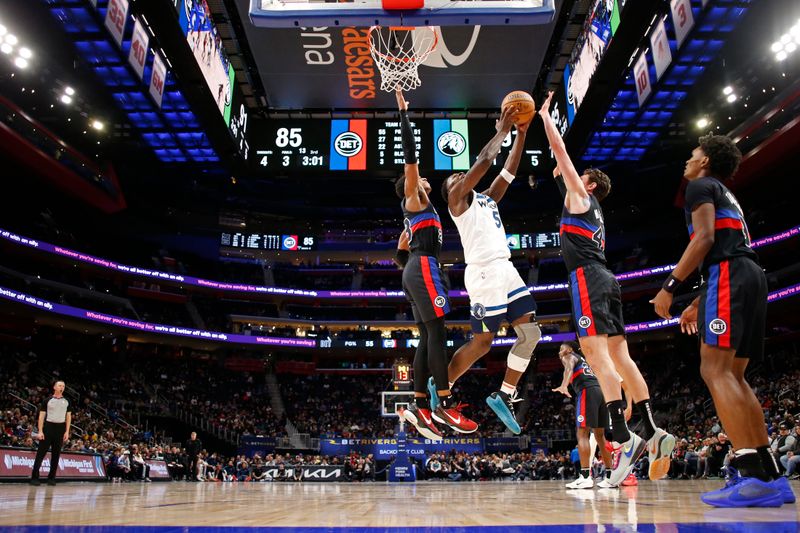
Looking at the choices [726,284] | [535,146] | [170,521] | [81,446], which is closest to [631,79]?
[535,146]

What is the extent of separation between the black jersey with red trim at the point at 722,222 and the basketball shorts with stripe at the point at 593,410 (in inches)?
162

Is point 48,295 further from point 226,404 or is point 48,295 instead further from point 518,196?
point 518,196

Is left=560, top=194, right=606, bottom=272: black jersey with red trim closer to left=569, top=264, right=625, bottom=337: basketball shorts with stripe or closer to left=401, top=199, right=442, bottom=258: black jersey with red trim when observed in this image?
left=569, top=264, right=625, bottom=337: basketball shorts with stripe

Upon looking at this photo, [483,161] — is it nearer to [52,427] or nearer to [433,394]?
[433,394]

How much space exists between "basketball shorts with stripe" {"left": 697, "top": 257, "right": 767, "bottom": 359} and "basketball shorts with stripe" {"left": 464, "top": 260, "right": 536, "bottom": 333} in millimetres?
1618

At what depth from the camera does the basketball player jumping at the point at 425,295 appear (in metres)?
4.73

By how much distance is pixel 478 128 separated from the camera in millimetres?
16859

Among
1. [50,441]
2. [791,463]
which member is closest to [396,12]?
[50,441]

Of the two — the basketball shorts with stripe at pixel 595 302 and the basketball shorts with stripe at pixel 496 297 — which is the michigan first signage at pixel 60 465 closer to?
the basketball shorts with stripe at pixel 496 297

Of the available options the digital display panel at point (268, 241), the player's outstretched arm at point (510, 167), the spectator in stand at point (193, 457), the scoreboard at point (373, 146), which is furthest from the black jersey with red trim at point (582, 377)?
the digital display panel at point (268, 241)

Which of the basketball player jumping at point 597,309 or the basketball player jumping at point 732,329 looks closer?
the basketball player jumping at point 732,329

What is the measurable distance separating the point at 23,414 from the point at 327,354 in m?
17.8

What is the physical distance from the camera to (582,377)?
7398 mm

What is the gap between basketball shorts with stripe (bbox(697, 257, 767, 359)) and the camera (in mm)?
3125
